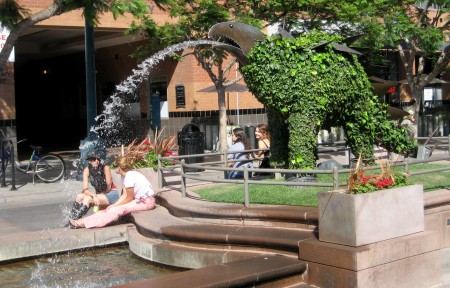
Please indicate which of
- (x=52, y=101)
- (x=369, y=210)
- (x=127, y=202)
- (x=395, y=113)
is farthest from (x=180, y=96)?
(x=369, y=210)

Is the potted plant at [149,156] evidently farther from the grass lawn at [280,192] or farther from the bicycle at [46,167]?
the bicycle at [46,167]

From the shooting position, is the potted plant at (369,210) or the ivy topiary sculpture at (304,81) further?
the ivy topiary sculpture at (304,81)

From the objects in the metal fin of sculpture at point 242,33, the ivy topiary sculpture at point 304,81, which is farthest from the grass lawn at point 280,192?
the metal fin of sculpture at point 242,33

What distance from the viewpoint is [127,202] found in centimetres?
1055

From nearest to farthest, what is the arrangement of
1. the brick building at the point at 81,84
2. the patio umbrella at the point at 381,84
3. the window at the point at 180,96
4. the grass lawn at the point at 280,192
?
the grass lawn at the point at 280,192 → the patio umbrella at the point at 381,84 → the brick building at the point at 81,84 → the window at the point at 180,96

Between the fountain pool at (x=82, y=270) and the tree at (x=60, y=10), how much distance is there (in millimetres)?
6568

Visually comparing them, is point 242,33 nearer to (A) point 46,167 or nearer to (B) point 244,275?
(B) point 244,275

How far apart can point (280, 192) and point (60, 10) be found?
26.0ft

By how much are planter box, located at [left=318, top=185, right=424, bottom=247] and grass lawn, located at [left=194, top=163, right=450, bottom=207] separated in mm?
1495

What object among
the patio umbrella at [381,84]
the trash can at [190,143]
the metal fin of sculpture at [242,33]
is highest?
the metal fin of sculpture at [242,33]

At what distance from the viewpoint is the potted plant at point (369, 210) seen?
22.8ft

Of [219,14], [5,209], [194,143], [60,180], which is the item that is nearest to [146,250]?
[5,209]

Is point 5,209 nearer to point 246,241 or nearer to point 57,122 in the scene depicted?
point 246,241

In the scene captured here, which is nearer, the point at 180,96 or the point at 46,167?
the point at 46,167
